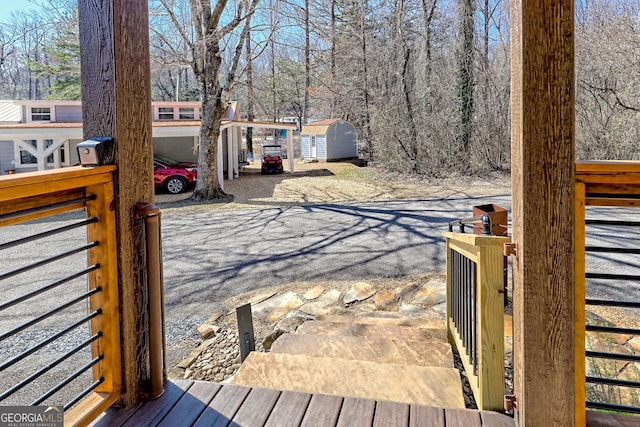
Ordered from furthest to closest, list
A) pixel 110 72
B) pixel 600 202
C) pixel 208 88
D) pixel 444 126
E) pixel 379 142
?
pixel 379 142 → pixel 444 126 → pixel 208 88 → pixel 110 72 → pixel 600 202

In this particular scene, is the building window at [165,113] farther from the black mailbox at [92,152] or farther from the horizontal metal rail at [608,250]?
the horizontal metal rail at [608,250]

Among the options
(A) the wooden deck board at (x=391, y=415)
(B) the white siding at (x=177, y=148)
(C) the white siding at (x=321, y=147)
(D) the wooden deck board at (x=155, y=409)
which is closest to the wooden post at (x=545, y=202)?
(A) the wooden deck board at (x=391, y=415)

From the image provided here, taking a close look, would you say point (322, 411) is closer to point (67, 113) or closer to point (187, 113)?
point (67, 113)

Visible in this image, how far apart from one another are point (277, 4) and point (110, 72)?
926cm

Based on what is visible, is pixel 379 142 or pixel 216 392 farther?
pixel 379 142

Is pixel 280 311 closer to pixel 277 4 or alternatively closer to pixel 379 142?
pixel 277 4

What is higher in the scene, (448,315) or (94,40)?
(94,40)

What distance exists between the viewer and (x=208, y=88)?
1058cm

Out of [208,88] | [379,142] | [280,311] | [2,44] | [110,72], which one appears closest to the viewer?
[110,72]

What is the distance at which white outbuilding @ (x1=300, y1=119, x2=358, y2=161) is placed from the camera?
A: 18.8 meters

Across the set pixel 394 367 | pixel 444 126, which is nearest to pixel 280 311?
pixel 394 367

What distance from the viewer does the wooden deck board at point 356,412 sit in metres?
1.60

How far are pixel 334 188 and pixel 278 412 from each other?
11176 millimetres

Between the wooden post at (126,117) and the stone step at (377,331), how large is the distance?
1423 millimetres
